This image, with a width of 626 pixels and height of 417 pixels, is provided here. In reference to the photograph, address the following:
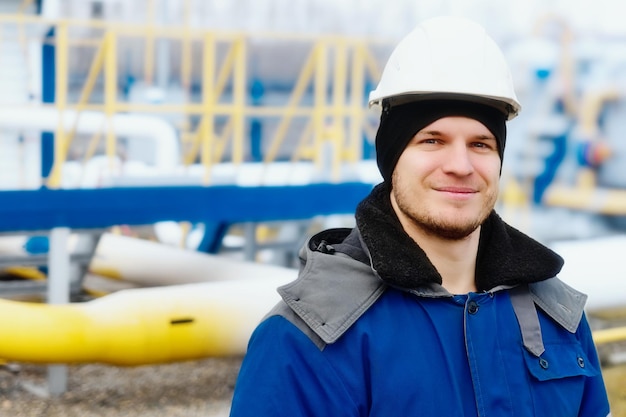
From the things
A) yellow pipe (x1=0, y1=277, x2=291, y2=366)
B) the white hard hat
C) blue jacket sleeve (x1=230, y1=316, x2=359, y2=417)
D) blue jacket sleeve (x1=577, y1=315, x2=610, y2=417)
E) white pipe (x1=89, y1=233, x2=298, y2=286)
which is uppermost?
the white hard hat

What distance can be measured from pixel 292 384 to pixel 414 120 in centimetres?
41

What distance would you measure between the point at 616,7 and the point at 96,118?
5.84 m

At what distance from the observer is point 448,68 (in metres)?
1.36

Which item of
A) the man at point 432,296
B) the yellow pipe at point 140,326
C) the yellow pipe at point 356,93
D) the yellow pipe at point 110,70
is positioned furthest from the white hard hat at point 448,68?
the yellow pipe at point 356,93

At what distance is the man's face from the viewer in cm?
135

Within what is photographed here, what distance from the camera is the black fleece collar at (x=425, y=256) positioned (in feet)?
4.28

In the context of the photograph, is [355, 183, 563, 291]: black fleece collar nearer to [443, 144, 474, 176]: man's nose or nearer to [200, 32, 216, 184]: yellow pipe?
[443, 144, 474, 176]: man's nose

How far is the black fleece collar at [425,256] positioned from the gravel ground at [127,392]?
9.32 ft

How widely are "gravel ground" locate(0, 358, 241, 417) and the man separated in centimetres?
289

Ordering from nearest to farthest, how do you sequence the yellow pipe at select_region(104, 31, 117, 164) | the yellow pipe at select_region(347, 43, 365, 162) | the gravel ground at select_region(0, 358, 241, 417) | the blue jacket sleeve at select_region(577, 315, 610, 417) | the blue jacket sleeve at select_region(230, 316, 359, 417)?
the blue jacket sleeve at select_region(230, 316, 359, 417), the blue jacket sleeve at select_region(577, 315, 610, 417), the gravel ground at select_region(0, 358, 241, 417), the yellow pipe at select_region(104, 31, 117, 164), the yellow pipe at select_region(347, 43, 365, 162)

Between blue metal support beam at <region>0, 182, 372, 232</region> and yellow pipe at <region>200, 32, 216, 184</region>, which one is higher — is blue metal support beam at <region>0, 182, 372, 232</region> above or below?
below

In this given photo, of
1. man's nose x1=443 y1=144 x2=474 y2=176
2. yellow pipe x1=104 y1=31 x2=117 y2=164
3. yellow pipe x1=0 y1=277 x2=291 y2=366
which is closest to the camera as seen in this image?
man's nose x1=443 y1=144 x2=474 y2=176

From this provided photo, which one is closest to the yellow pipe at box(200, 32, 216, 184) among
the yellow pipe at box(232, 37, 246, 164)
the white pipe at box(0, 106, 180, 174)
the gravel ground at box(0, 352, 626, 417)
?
the yellow pipe at box(232, 37, 246, 164)

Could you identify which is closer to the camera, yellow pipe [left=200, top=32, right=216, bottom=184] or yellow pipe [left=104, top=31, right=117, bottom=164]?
yellow pipe [left=104, top=31, right=117, bottom=164]
